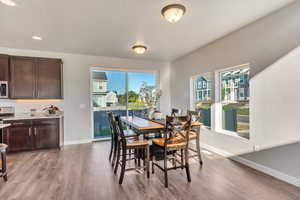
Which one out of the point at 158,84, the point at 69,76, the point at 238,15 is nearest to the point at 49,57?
the point at 69,76

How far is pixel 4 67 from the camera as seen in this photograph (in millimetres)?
4059

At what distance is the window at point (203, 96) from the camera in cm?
424

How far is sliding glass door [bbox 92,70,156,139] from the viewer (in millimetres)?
5293

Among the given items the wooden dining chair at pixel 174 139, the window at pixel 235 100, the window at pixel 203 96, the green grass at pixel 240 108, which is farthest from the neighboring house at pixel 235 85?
the wooden dining chair at pixel 174 139

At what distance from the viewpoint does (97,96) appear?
528cm

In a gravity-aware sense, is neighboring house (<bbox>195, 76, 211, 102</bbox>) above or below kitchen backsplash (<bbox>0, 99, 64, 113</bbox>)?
above

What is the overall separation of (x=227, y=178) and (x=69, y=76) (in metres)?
4.79

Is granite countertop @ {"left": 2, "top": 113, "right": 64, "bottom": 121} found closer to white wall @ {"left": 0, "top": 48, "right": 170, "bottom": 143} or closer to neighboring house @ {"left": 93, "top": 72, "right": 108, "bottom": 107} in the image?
white wall @ {"left": 0, "top": 48, "right": 170, "bottom": 143}

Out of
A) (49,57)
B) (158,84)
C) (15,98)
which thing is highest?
(49,57)

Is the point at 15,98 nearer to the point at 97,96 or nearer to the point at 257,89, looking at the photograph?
the point at 97,96

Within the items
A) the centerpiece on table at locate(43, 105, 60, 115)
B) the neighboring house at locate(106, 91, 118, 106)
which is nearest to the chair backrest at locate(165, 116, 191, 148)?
the neighboring house at locate(106, 91, 118, 106)

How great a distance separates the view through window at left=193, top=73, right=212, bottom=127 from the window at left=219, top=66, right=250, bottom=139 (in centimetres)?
40

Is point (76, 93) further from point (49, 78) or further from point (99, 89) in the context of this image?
point (49, 78)

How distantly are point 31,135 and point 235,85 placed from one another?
5.12 metres
